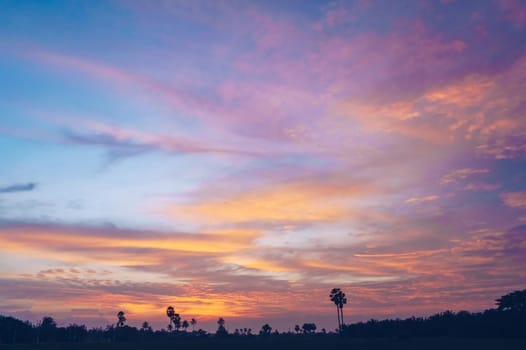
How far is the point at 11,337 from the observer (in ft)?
556

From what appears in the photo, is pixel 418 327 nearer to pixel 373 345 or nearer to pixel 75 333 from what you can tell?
pixel 373 345

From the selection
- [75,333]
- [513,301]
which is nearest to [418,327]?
[513,301]

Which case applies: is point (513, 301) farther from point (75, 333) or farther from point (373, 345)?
point (75, 333)

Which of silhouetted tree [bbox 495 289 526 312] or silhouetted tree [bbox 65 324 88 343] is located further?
silhouetted tree [bbox 65 324 88 343]

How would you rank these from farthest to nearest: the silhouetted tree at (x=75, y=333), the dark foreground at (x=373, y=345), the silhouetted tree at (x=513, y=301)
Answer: the silhouetted tree at (x=75, y=333) → the silhouetted tree at (x=513, y=301) → the dark foreground at (x=373, y=345)

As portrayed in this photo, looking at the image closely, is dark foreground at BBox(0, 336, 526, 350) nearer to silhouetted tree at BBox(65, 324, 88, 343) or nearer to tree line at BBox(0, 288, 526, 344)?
tree line at BBox(0, 288, 526, 344)

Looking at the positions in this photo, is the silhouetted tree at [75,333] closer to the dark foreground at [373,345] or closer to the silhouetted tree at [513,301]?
the dark foreground at [373,345]

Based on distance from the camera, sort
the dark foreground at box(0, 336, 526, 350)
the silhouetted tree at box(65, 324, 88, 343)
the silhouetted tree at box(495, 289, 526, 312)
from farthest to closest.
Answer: the silhouetted tree at box(65, 324, 88, 343) < the silhouetted tree at box(495, 289, 526, 312) < the dark foreground at box(0, 336, 526, 350)

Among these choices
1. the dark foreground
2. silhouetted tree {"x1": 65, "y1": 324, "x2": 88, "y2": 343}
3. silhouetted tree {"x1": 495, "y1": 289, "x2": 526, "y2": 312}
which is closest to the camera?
the dark foreground

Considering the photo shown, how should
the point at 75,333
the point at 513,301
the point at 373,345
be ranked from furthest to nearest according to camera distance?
the point at 75,333 → the point at 513,301 → the point at 373,345

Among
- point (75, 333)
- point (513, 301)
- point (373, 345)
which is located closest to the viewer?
point (373, 345)

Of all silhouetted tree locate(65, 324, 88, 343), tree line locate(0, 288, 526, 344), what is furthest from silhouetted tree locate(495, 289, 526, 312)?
silhouetted tree locate(65, 324, 88, 343)

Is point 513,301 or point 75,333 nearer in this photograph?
point 513,301

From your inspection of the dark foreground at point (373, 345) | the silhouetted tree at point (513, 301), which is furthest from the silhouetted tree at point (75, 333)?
the silhouetted tree at point (513, 301)
